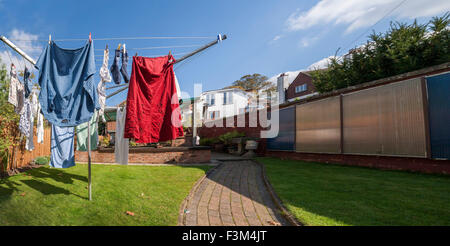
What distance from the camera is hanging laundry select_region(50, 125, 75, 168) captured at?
17.5ft

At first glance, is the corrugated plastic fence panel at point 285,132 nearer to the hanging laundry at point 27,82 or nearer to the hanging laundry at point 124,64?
the hanging laundry at point 124,64

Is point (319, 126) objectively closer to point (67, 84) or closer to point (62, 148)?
point (67, 84)

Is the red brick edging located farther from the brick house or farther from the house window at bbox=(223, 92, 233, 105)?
the house window at bbox=(223, 92, 233, 105)

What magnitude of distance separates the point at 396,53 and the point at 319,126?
573cm

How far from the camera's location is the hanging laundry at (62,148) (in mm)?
5320

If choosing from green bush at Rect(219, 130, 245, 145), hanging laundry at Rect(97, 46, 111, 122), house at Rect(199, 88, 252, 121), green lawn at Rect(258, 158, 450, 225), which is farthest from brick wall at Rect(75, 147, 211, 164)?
house at Rect(199, 88, 252, 121)

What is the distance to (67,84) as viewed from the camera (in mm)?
3697

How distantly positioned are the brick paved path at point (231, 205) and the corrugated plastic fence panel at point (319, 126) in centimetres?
498

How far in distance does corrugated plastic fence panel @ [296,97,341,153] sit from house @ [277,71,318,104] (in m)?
21.7

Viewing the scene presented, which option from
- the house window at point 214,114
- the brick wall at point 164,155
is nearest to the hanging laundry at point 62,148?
the brick wall at point 164,155

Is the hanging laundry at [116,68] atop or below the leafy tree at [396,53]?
below

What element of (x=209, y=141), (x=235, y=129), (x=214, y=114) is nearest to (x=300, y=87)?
(x=214, y=114)
